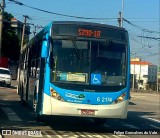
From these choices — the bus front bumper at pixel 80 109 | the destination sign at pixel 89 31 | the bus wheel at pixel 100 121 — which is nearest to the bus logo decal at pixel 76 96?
the bus front bumper at pixel 80 109

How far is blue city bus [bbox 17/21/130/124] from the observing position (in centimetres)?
1307

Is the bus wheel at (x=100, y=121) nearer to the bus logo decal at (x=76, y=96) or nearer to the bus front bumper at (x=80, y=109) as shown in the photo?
the bus front bumper at (x=80, y=109)

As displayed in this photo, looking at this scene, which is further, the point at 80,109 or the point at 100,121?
the point at 100,121

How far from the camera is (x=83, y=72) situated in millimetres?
13312

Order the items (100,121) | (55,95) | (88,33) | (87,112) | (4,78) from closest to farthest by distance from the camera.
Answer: (55,95), (87,112), (88,33), (100,121), (4,78)

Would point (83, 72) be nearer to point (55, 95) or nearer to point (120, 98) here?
point (55, 95)

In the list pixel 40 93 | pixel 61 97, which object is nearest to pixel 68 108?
pixel 61 97

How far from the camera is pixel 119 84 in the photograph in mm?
13531

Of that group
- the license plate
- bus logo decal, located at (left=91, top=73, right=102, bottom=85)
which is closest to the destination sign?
bus logo decal, located at (left=91, top=73, right=102, bottom=85)

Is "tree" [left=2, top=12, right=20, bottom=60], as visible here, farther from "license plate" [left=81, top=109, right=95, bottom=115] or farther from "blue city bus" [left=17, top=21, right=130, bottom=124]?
"license plate" [left=81, top=109, right=95, bottom=115]

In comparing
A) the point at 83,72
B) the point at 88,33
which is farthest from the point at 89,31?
the point at 83,72

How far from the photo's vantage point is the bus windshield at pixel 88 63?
13234mm

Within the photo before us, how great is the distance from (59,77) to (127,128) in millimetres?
3289

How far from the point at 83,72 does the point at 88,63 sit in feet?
0.99
